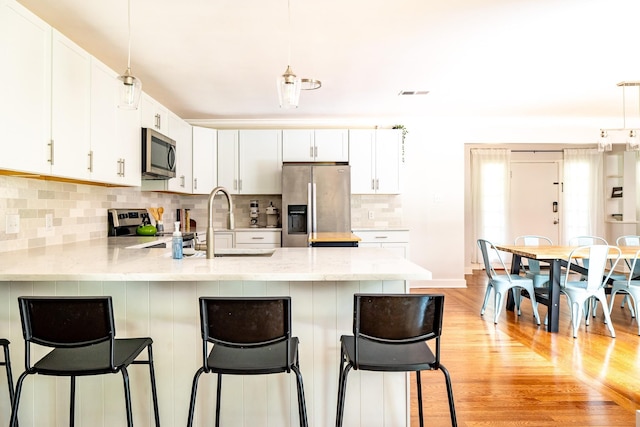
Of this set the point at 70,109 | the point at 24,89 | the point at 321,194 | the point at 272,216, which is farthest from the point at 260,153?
the point at 24,89

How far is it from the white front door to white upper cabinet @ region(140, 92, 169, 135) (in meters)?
6.24

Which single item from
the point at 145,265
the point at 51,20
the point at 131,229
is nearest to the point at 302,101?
the point at 131,229

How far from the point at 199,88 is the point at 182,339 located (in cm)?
306

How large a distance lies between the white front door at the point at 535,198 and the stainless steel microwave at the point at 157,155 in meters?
6.19

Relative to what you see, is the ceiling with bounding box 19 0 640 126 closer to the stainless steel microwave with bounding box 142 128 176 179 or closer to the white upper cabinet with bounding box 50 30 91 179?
the white upper cabinet with bounding box 50 30 91 179

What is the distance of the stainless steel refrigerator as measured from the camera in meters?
5.19

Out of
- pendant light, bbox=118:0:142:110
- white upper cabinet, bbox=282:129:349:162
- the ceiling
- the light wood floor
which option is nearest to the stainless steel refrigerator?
white upper cabinet, bbox=282:129:349:162

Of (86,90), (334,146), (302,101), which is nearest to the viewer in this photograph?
(86,90)

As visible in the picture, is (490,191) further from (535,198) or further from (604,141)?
(604,141)

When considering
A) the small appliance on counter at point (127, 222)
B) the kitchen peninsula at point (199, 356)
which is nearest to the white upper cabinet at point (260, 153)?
the small appliance on counter at point (127, 222)

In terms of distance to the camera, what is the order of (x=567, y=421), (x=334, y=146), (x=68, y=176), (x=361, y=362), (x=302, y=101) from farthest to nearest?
(x=334, y=146), (x=302, y=101), (x=68, y=176), (x=567, y=421), (x=361, y=362)

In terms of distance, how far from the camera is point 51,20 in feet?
9.06

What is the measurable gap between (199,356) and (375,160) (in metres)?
4.02

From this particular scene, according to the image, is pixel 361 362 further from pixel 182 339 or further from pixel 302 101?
pixel 302 101
